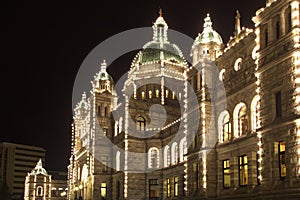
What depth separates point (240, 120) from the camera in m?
40.6

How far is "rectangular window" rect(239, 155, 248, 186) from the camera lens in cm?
3909

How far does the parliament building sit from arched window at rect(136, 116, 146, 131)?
15 centimetres

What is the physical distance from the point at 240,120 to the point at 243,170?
4.14 metres

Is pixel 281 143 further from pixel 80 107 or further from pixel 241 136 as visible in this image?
pixel 80 107

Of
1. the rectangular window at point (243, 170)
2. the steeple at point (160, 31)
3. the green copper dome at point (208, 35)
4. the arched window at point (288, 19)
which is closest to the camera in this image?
the arched window at point (288, 19)

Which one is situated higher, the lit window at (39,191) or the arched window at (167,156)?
the arched window at (167,156)

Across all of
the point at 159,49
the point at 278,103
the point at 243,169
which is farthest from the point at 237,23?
the point at 159,49

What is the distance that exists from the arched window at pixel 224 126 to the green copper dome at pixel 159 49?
35.2m

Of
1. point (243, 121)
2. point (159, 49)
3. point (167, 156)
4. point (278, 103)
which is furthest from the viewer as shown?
point (159, 49)

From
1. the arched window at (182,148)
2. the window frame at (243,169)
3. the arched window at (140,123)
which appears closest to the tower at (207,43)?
the arched window at (182,148)

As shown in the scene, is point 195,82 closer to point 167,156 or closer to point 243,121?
point 243,121

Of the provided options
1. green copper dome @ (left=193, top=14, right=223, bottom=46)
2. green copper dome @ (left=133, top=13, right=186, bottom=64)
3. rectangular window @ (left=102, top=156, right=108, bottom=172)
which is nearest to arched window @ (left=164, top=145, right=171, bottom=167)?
rectangular window @ (left=102, top=156, right=108, bottom=172)

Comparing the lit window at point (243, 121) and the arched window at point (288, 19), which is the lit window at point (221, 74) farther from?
the arched window at point (288, 19)

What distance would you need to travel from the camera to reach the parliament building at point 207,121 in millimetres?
32125
